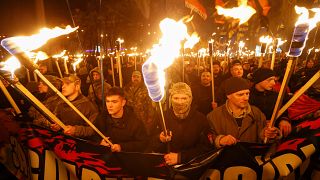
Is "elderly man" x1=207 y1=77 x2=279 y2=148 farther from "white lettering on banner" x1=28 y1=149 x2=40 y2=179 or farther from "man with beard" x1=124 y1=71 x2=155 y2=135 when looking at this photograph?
"white lettering on banner" x1=28 y1=149 x2=40 y2=179

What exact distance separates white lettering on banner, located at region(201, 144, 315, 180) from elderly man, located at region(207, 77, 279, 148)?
58cm

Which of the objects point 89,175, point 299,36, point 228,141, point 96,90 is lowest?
point 89,175

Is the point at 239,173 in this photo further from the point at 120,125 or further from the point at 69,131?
the point at 69,131

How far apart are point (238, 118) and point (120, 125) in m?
1.47

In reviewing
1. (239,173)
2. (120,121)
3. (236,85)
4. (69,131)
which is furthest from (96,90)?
(239,173)

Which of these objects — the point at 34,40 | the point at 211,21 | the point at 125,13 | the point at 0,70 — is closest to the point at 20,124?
the point at 0,70

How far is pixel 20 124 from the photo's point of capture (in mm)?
3479

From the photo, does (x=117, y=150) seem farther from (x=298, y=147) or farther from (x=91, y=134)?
(x=298, y=147)

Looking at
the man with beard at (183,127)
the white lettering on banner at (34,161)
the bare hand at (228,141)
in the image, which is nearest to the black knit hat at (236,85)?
the man with beard at (183,127)

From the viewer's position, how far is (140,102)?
568cm

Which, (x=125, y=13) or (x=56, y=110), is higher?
(x=125, y=13)

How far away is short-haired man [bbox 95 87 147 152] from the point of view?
3705 mm

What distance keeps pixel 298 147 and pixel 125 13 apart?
2046cm

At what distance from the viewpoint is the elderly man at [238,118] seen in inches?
137
